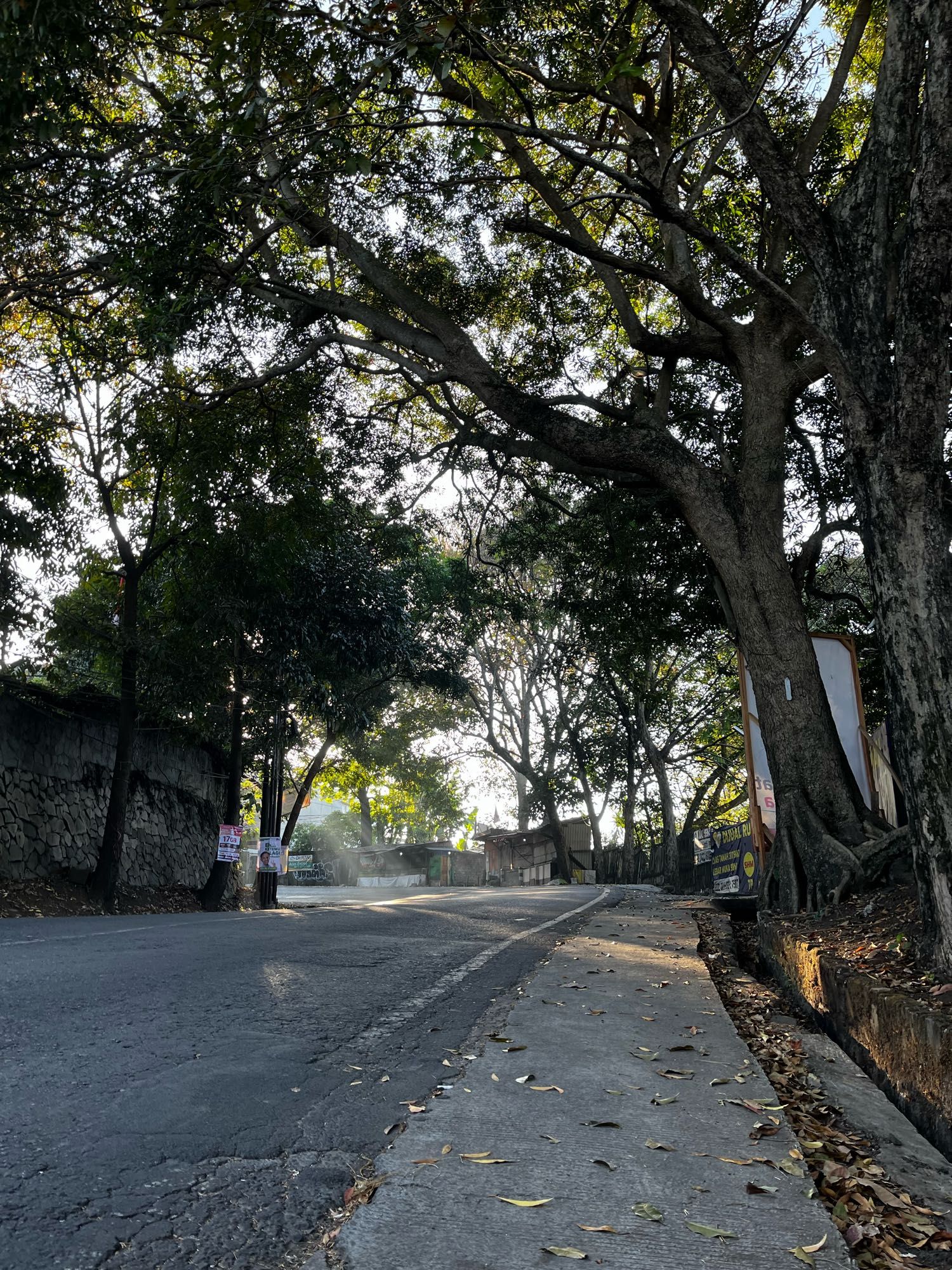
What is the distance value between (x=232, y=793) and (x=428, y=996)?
12.4 meters

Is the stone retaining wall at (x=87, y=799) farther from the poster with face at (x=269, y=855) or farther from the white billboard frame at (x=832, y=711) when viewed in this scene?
the white billboard frame at (x=832, y=711)

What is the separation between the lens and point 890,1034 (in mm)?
3643

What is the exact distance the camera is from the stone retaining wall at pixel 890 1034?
315 centimetres

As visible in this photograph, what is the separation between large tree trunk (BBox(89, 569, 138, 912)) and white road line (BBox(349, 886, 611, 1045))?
7.07 metres

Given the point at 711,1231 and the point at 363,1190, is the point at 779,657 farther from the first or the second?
the point at 363,1190

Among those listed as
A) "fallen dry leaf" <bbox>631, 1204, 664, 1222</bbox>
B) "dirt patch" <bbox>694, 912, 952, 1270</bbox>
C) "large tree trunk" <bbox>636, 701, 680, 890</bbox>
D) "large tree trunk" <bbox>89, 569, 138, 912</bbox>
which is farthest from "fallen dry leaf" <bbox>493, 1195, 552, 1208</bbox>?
"large tree trunk" <bbox>636, 701, 680, 890</bbox>

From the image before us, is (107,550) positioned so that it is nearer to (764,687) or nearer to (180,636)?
(180,636)

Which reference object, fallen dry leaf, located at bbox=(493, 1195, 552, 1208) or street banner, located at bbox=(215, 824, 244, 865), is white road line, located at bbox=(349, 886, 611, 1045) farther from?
street banner, located at bbox=(215, 824, 244, 865)

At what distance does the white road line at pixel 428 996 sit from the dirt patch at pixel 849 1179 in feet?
5.33

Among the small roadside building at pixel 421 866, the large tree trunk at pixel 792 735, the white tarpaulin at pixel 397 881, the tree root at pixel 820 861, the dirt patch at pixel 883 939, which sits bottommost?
the white tarpaulin at pixel 397 881

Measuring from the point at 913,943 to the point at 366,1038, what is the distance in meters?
2.66

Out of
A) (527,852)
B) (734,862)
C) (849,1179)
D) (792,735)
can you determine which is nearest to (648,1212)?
(849,1179)

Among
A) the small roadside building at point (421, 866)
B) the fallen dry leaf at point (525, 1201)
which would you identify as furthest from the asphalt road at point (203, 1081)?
the small roadside building at point (421, 866)

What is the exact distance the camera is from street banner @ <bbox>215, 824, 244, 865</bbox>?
622 inches
